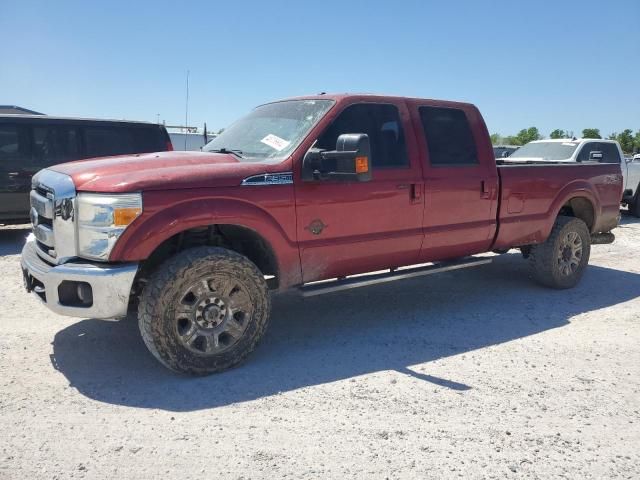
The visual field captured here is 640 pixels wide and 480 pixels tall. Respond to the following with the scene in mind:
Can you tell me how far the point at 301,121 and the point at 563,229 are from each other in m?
3.33

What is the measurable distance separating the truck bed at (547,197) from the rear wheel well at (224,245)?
8.30 ft

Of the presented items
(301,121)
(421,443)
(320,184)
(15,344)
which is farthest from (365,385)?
(15,344)

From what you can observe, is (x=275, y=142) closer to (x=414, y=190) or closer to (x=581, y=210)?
(x=414, y=190)

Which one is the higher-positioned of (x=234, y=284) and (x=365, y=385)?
(x=234, y=284)

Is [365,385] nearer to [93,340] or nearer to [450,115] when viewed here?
[93,340]

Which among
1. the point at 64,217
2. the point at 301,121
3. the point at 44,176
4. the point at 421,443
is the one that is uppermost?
the point at 301,121

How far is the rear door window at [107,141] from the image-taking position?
8.83m

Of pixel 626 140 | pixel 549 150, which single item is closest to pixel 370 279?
pixel 549 150

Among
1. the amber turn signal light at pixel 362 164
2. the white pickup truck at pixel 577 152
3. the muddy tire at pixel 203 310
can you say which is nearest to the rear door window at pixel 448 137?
the amber turn signal light at pixel 362 164

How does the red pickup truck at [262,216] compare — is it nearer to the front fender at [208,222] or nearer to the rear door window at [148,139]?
the front fender at [208,222]

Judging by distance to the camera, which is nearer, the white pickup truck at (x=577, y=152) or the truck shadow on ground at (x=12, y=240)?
the truck shadow on ground at (x=12, y=240)

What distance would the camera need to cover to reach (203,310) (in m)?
3.72

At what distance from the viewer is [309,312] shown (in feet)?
17.2

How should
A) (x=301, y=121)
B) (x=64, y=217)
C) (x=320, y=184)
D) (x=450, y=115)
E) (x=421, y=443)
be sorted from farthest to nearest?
1. (x=450, y=115)
2. (x=301, y=121)
3. (x=320, y=184)
4. (x=64, y=217)
5. (x=421, y=443)
